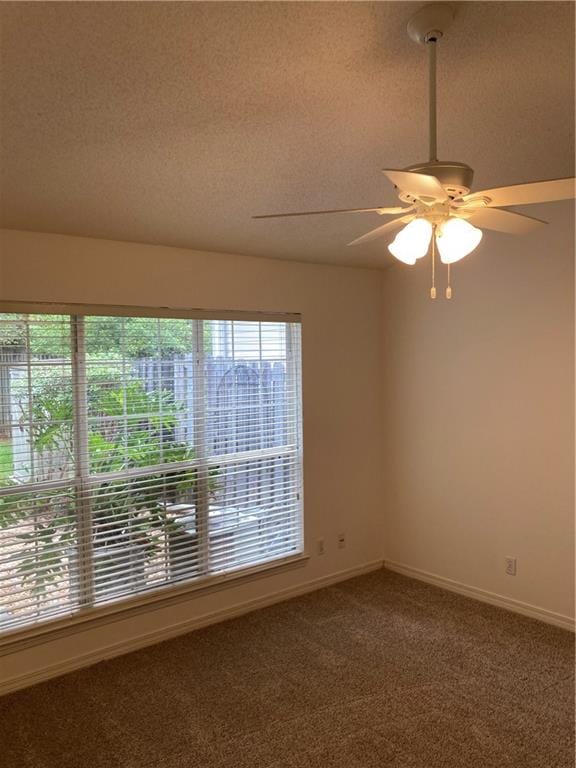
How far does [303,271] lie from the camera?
3.99 metres

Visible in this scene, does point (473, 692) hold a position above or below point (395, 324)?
below

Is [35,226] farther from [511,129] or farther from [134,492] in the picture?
[511,129]

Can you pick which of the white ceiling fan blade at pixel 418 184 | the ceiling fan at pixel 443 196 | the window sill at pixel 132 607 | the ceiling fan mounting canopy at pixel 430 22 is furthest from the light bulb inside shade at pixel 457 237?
the window sill at pixel 132 607

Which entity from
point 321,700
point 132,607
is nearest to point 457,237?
point 321,700

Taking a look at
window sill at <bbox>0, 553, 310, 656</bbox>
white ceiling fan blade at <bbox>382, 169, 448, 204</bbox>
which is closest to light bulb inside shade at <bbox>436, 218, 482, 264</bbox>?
white ceiling fan blade at <bbox>382, 169, 448, 204</bbox>

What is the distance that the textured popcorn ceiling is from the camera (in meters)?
1.46

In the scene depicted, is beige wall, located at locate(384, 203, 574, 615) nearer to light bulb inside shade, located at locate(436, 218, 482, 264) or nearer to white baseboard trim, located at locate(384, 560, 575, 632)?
white baseboard trim, located at locate(384, 560, 575, 632)

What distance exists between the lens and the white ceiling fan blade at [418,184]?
4.48ft

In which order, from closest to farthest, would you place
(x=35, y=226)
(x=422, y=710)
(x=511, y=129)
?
(x=511, y=129) → (x=422, y=710) → (x=35, y=226)

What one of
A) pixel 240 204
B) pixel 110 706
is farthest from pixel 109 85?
pixel 110 706

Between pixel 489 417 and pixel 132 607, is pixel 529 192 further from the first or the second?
pixel 132 607

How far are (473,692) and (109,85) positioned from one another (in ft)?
9.86

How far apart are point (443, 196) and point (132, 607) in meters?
2.83

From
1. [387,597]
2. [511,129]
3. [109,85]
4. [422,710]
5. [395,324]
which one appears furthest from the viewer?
[395,324]
